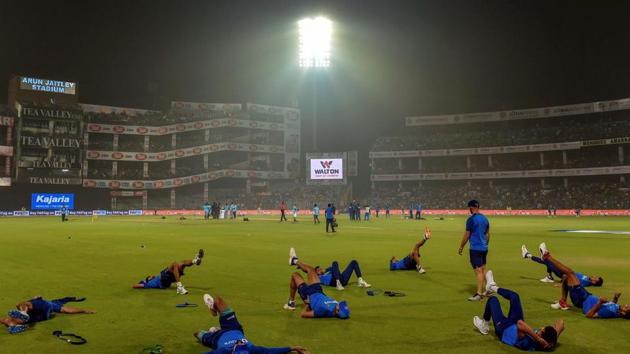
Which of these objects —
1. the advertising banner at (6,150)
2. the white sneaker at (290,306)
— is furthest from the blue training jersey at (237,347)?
the advertising banner at (6,150)

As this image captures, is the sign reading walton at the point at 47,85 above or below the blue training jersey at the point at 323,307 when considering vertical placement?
above

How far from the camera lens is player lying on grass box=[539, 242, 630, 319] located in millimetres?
8406

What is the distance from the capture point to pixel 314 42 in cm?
7156

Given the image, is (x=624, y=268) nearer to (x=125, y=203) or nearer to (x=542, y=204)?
(x=542, y=204)

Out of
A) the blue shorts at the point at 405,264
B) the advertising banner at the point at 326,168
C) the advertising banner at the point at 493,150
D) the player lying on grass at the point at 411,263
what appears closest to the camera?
the player lying on grass at the point at 411,263

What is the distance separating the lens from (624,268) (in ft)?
48.7

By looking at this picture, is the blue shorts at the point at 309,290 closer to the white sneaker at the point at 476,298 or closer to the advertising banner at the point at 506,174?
the white sneaker at the point at 476,298

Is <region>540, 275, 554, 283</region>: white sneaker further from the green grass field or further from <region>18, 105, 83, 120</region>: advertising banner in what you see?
<region>18, 105, 83, 120</region>: advertising banner

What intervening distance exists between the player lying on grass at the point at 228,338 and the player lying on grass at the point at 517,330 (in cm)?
312

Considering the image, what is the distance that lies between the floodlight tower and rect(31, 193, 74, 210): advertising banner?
136 feet

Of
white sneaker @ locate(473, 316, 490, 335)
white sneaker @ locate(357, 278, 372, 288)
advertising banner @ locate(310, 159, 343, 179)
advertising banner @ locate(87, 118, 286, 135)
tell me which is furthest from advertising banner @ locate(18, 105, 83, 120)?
white sneaker @ locate(473, 316, 490, 335)

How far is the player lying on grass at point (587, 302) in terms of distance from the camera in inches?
331

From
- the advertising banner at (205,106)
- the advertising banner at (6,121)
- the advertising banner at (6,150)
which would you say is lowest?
the advertising banner at (6,150)

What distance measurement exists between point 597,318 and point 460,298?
2.68m
